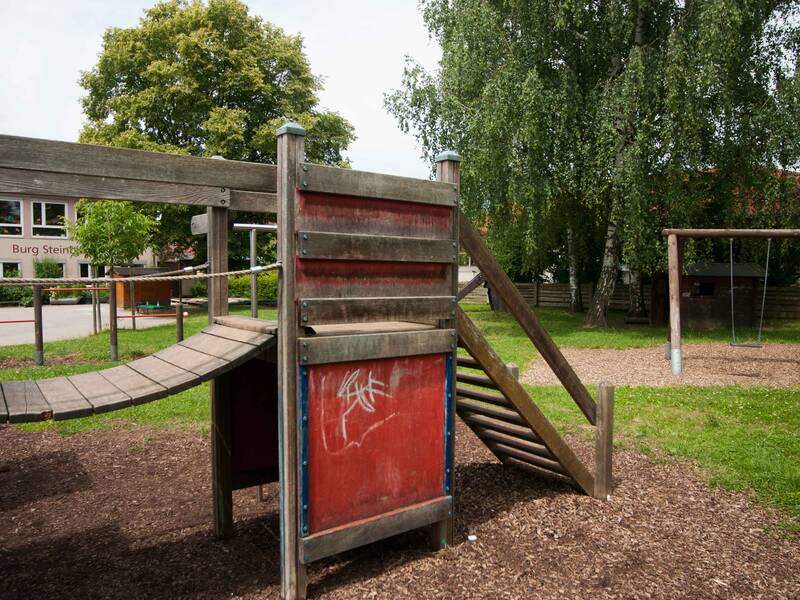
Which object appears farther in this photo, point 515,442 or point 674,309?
point 674,309

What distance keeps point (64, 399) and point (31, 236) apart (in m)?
33.6

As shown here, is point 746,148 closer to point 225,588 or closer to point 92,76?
point 225,588

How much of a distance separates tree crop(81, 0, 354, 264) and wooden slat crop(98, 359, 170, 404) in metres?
20.9

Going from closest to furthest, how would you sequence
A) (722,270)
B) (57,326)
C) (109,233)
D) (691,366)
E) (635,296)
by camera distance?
(691,366)
(109,233)
(722,270)
(57,326)
(635,296)

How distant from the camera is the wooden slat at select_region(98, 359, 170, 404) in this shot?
2.76 m

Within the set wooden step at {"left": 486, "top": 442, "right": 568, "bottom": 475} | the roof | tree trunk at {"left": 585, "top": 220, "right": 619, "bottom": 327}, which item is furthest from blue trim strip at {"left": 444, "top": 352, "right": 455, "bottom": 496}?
the roof

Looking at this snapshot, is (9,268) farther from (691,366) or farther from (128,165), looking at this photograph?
(128,165)

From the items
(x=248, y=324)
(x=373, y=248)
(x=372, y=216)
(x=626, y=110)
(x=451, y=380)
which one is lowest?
(x=451, y=380)

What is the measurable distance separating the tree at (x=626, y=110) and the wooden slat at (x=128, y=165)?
11.8 meters

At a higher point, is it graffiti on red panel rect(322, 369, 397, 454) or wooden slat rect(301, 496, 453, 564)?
graffiti on red panel rect(322, 369, 397, 454)

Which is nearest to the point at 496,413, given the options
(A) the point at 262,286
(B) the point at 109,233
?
(B) the point at 109,233

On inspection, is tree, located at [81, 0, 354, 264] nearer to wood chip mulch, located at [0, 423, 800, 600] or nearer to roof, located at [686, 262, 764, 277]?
roof, located at [686, 262, 764, 277]

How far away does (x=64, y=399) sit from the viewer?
2.75 metres

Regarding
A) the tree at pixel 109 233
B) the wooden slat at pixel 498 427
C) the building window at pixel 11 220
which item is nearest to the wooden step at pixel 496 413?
the wooden slat at pixel 498 427
